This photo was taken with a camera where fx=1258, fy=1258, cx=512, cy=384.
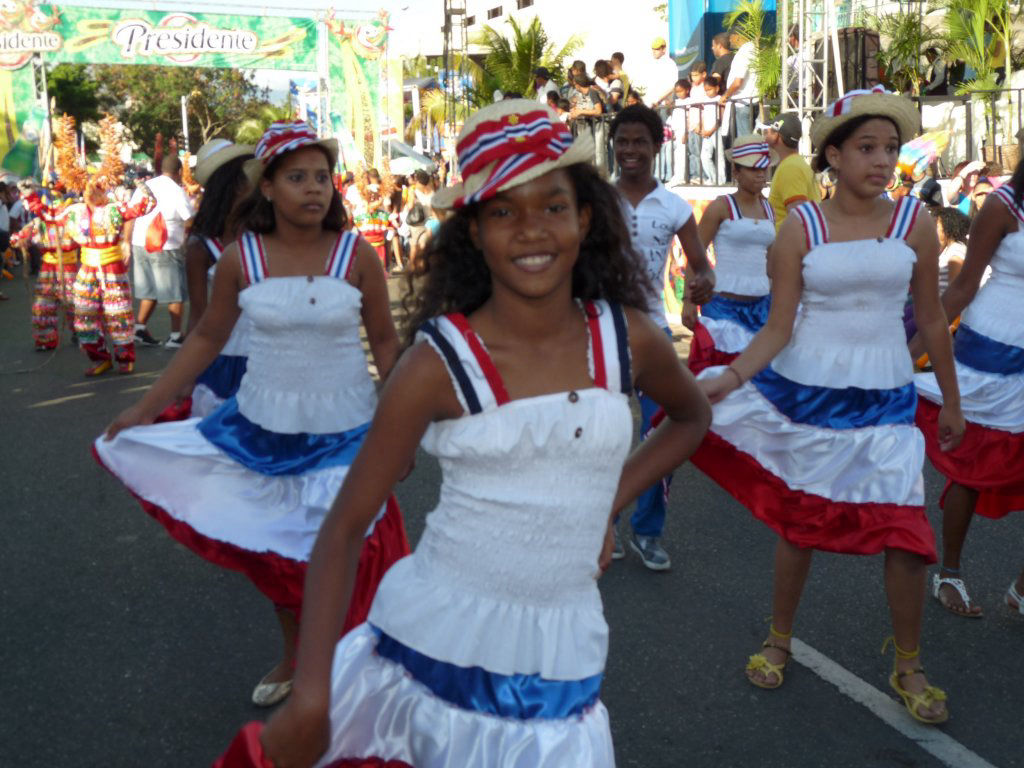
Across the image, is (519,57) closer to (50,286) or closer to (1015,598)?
(50,286)

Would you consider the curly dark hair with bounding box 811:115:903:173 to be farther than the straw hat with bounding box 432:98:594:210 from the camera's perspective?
Yes

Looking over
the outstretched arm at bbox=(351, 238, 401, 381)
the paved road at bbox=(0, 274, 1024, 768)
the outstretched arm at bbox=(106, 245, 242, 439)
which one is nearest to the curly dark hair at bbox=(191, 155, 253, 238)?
the outstretched arm at bbox=(106, 245, 242, 439)

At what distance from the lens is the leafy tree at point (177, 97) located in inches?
2522

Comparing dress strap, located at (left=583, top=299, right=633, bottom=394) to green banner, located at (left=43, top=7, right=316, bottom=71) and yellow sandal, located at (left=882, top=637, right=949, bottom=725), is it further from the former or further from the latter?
green banner, located at (left=43, top=7, right=316, bottom=71)

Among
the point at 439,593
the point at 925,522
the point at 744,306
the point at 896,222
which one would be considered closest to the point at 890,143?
the point at 896,222

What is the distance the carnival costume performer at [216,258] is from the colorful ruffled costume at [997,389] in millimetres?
2853

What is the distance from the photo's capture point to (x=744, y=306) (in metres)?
7.00

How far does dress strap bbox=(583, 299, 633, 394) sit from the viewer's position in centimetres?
241

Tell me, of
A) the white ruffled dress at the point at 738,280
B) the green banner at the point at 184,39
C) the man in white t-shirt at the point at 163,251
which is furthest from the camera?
the green banner at the point at 184,39

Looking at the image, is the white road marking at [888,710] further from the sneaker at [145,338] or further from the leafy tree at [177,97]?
the leafy tree at [177,97]

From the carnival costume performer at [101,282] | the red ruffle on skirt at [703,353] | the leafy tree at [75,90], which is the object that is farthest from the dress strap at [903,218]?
the leafy tree at [75,90]

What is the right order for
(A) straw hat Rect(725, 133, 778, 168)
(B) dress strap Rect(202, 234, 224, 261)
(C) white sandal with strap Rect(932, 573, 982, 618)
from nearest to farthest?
1. (C) white sandal with strap Rect(932, 573, 982, 618)
2. (B) dress strap Rect(202, 234, 224, 261)
3. (A) straw hat Rect(725, 133, 778, 168)

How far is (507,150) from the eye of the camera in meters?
2.32

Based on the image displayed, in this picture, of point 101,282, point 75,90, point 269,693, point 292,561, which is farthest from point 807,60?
point 75,90
